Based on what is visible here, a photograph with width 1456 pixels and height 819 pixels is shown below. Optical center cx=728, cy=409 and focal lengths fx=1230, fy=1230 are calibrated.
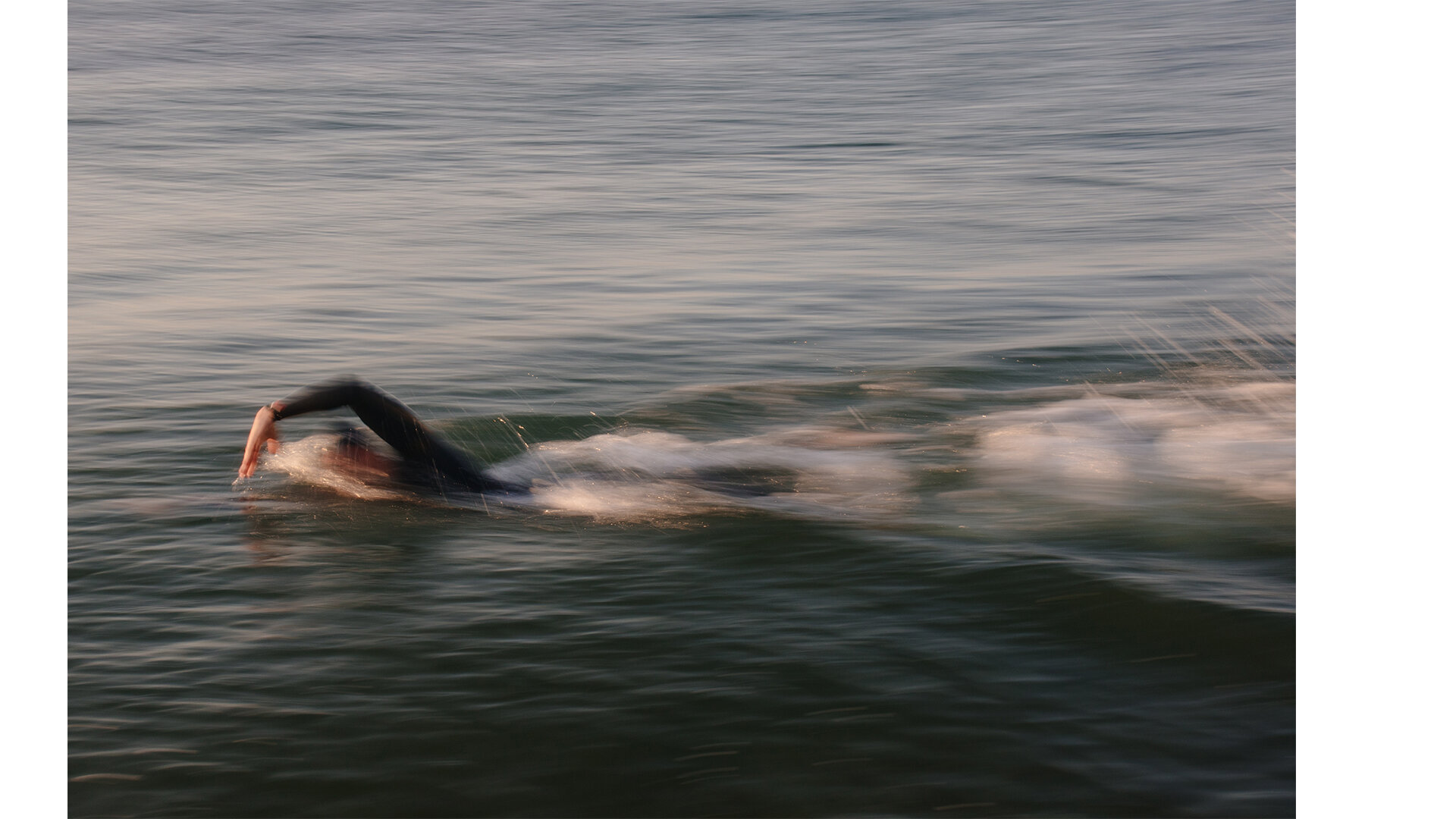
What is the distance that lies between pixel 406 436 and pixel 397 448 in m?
0.12

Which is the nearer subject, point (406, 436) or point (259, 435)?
point (259, 435)

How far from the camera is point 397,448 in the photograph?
25.0 ft

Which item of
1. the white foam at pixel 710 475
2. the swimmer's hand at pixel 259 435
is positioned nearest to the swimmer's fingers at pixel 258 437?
the swimmer's hand at pixel 259 435

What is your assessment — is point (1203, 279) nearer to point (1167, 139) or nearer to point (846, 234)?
point (846, 234)

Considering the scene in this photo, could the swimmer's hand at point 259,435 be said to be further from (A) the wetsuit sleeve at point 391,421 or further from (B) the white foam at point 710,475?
(B) the white foam at point 710,475

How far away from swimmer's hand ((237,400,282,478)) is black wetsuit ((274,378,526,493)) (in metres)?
0.05

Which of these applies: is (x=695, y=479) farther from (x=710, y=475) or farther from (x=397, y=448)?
(x=397, y=448)

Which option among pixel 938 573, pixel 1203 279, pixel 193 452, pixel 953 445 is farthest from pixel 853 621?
pixel 1203 279

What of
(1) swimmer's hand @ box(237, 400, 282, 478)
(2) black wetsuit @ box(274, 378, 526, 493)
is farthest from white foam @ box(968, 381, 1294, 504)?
(1) swimmer's hand @ box(237, 400, 282, 478)

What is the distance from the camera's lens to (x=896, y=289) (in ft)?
42.6

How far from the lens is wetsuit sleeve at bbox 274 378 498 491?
23.4 ft

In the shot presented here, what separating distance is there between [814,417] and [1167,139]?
1308cm

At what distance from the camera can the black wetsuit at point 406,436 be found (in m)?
7.25

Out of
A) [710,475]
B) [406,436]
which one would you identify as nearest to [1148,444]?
[710,475]
